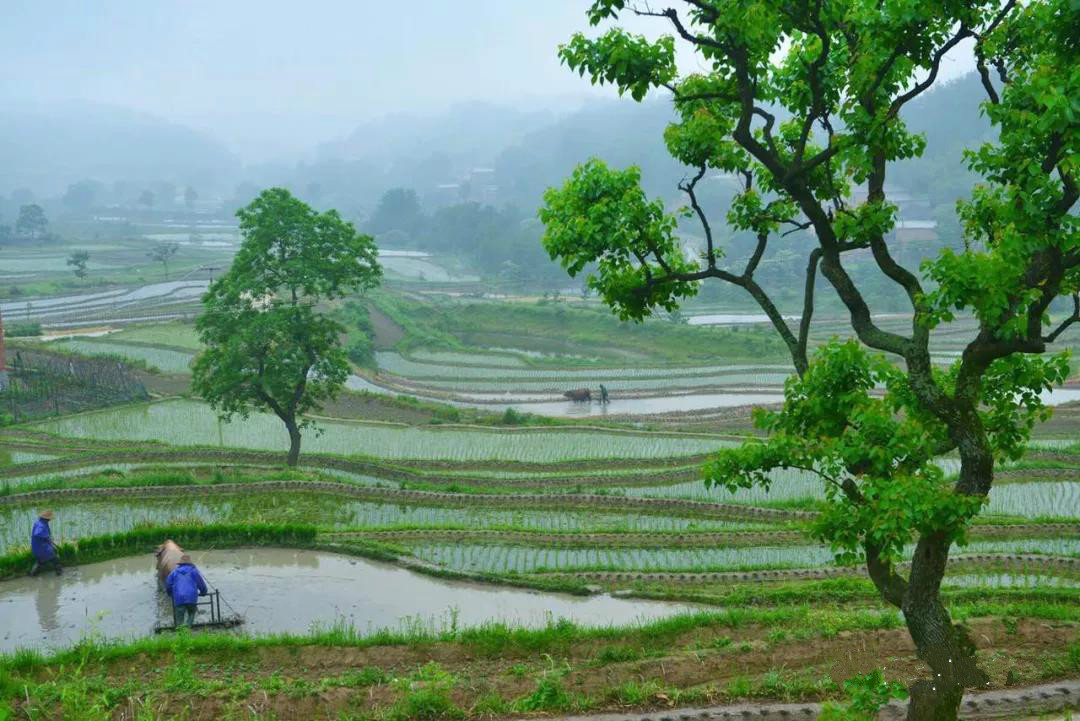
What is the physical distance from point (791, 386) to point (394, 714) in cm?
448

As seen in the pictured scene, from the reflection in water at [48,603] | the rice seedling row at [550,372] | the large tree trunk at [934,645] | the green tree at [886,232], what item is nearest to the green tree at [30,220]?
the rice seedling row at [550,372]

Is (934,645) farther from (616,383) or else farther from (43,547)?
(616,383)

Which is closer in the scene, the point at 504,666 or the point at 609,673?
→ the point at 609,673

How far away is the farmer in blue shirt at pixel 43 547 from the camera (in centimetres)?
1515

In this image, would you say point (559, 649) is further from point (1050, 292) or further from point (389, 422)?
point (389, 422)

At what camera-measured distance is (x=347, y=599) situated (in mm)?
14531

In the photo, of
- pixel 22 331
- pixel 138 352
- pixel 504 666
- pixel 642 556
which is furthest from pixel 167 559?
pixel 22 331

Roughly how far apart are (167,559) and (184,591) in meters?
1.63

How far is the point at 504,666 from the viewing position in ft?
34.8

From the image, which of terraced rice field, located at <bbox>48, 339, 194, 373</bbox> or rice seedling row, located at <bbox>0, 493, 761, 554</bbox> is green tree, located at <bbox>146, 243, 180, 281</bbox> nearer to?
terraced rice field, located at <bbox>48, 339, 194, 373</bbox>

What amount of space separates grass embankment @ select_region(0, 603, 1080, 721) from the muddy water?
148 centimetres

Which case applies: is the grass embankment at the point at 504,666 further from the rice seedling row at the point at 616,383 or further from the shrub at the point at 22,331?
the shrub at the point at 22,331

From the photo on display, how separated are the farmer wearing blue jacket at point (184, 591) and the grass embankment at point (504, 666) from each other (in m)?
1.14

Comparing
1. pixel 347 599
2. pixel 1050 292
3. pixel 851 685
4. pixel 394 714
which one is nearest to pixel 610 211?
pixel 1050 292
